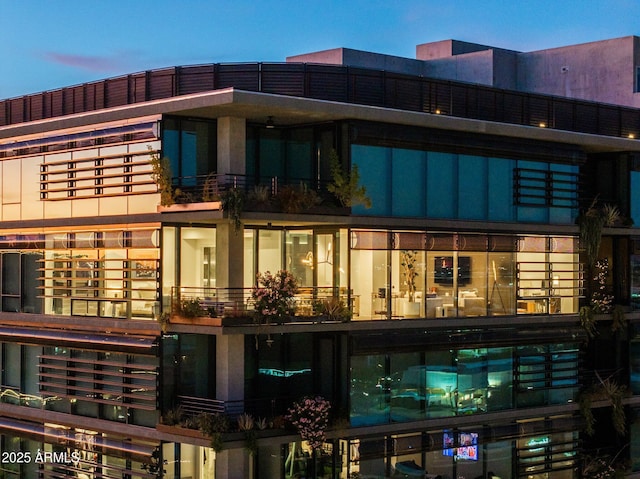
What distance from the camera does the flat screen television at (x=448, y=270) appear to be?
37.2 m

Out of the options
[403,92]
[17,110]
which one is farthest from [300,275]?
[17,110]

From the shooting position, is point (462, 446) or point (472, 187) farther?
point (472, 187)

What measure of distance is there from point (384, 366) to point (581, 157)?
10.7 metres

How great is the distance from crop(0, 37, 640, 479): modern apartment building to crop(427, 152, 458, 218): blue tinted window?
0.08m

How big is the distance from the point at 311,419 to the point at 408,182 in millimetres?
7722

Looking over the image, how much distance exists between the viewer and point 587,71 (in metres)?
52.0

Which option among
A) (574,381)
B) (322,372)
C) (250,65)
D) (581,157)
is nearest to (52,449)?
(322,372)

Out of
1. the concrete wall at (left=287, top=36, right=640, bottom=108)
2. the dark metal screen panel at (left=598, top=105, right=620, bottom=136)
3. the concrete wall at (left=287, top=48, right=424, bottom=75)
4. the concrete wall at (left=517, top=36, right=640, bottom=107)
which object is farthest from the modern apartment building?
the concrete wall at (left=287, top=48, right=424, bottom=75)

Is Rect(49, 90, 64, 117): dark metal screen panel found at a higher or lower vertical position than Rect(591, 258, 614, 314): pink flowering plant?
higher

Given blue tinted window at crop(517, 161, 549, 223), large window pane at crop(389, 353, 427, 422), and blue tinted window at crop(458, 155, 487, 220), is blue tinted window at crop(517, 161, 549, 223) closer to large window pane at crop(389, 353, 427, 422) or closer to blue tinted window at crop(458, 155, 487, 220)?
blue tinted window at crop(458, 155, 487, 220)

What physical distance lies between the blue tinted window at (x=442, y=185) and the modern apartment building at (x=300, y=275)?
78mm

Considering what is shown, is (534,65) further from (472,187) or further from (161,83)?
(161,83)

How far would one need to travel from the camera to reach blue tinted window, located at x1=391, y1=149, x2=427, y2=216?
36.4 meters

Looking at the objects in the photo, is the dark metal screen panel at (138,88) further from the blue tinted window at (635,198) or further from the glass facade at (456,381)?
the blue tinted window at (635,198)
